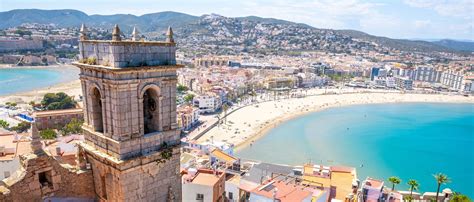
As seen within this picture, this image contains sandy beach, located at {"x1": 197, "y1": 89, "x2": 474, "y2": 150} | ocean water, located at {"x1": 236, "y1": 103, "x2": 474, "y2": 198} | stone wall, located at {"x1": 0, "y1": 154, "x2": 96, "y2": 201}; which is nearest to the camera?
stone wall, located at {"x1": 0, "y1": 154, "x2": 96, "y2": 201}

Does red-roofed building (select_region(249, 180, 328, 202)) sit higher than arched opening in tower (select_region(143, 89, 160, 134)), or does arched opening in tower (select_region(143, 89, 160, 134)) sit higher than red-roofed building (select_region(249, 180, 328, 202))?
arched opening in tower (select_region(143, 89, 160, 134))

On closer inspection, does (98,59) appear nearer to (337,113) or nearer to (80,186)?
(80,186)

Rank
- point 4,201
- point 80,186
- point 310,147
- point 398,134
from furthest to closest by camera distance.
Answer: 1. point 398,134
2. point 310,147
3. point 80,186
4. point 4,201

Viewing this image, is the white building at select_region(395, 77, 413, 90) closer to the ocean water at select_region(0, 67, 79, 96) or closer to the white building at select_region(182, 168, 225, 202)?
the ocean water at select_region(0, 67, 79, 96)

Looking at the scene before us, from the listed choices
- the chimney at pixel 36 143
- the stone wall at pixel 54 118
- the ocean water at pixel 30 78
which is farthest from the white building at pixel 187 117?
the ocean water at pixel 30 78

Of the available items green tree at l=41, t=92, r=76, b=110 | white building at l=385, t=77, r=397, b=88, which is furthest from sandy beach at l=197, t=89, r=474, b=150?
green tree at l=41, t=92, r=76, b=110

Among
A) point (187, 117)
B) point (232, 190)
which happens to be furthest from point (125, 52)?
point (187, 117)

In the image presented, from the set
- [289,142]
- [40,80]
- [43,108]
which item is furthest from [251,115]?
[40,80]

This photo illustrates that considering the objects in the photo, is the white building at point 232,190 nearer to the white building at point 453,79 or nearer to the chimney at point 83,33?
the chimney at point 83,33
